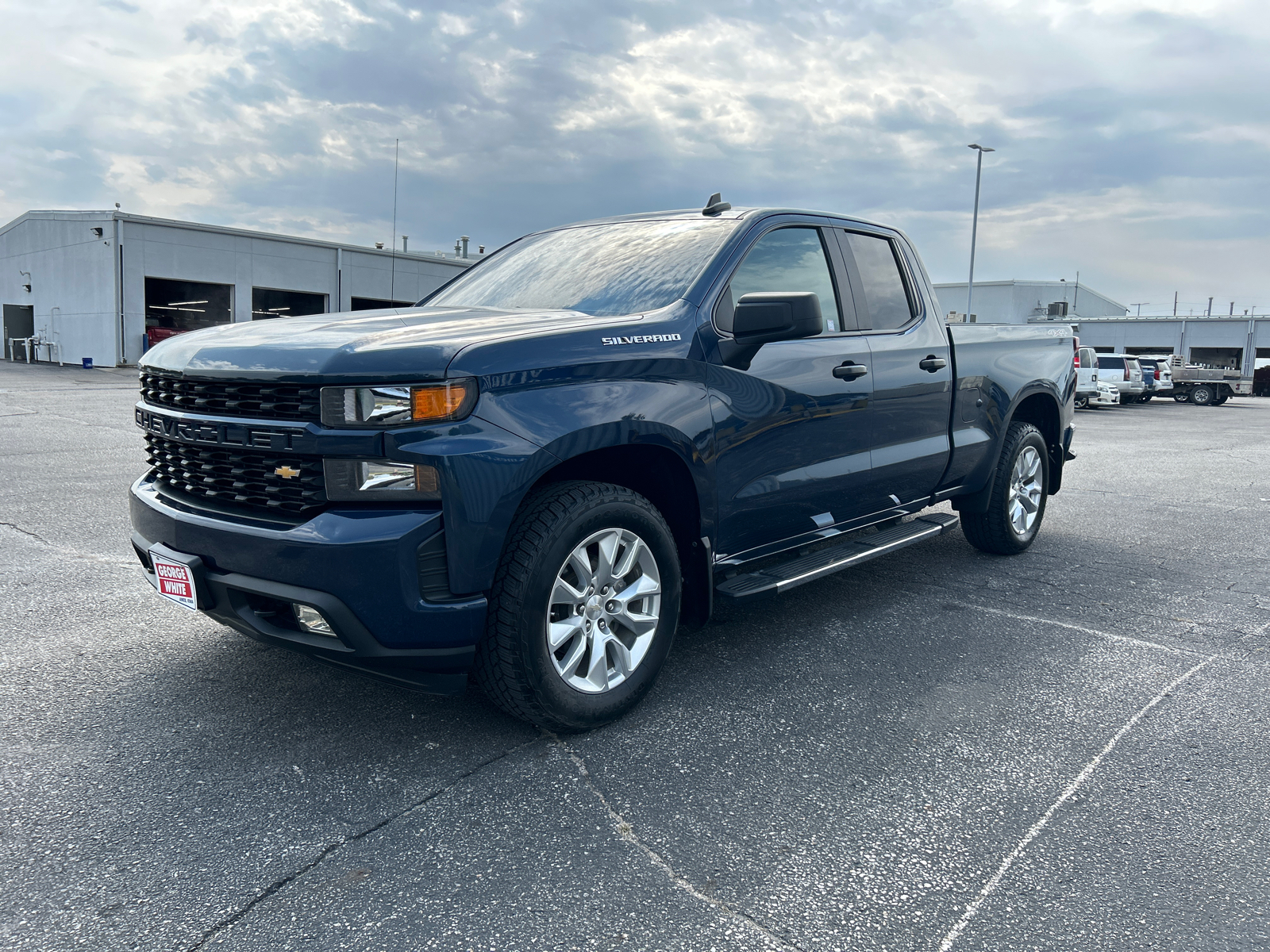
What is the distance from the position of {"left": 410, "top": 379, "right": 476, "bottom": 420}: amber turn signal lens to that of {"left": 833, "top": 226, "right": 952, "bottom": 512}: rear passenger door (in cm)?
229

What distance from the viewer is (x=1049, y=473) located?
20.5ft

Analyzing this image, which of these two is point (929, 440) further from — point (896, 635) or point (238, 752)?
point (238, 752)

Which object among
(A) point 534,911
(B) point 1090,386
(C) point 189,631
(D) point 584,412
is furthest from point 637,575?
(B) point 1090,386

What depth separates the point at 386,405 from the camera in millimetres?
2732

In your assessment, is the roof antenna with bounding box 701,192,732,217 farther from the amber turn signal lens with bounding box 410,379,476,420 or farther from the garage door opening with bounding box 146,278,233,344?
the garage door opening with bounding box 146,278,233,344

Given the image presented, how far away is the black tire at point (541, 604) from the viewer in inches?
114

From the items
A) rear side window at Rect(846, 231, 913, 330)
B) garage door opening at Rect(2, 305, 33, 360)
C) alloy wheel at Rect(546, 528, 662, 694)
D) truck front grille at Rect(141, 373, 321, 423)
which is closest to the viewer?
truck front grille at Rect(141, 373, 321, 423)

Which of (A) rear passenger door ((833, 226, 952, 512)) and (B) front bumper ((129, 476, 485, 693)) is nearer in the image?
(B) front bumper ((129, 476, 485, 693))

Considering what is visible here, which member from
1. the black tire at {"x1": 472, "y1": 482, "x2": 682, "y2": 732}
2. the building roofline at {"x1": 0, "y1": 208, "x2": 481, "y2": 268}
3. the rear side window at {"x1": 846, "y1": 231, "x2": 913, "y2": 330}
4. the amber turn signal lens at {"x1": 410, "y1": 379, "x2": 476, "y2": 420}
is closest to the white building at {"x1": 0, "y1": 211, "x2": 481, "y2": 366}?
the building roofline at {"x1": 0, "y1": 208, "x2": 481, "y2": 268}

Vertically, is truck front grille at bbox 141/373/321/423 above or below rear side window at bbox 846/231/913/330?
below

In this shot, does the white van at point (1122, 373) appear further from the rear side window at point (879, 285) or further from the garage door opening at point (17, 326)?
the garage door opening at point (17, 326)

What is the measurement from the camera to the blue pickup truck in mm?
2736

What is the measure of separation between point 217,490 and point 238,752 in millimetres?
855

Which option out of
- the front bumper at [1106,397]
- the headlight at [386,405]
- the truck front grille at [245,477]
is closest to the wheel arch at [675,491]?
Answer: the headlight at [386,405]
